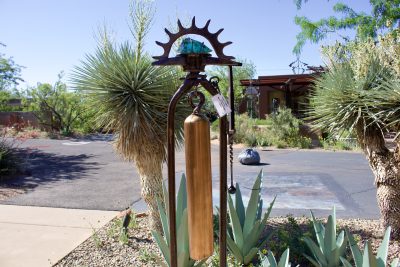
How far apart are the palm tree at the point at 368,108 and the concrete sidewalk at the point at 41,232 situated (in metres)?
3.36

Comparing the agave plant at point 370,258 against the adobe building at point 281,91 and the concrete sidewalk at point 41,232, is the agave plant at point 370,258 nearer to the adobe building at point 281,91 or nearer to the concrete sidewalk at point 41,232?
the concrete sidewalk at point 41,232

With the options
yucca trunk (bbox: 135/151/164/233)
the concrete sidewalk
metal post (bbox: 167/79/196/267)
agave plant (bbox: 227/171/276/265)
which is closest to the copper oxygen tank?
metal post (bbox: 167/79/196/267)

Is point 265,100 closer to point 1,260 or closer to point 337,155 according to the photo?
point 337,155

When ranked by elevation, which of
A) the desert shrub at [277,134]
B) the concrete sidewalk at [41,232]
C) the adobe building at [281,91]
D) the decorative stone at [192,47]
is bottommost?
the concrete sidewalk at [41,232]

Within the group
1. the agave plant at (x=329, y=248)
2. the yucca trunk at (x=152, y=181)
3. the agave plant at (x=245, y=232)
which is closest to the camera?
the agave plant at (x=329, y=248)

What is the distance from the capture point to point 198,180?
4.97 ft

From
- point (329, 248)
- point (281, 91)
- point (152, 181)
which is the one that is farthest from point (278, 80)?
point (329, 248)

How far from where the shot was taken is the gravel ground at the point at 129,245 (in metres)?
3.64

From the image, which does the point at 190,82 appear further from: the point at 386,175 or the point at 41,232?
the point at 41,232

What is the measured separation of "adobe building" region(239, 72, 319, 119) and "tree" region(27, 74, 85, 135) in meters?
11.5

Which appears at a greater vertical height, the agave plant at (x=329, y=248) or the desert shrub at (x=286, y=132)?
the desert shrub at (x=286, y=132)

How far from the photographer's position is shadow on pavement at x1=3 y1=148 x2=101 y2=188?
8172mm

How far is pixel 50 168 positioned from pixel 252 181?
5.88m

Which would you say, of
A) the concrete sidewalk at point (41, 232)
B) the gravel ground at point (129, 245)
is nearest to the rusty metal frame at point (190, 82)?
the gravel ground at point (129, 245)
